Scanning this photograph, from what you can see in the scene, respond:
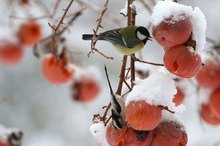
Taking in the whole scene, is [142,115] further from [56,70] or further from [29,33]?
[29,33]

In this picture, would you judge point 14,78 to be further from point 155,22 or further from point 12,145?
point 155,22

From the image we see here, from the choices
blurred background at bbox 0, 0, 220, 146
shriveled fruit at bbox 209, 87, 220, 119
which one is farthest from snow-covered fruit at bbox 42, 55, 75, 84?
blurred background at bbox 0, 0, 220, 146

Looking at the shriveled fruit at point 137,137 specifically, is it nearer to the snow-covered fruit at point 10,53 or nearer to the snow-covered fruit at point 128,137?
the snow-covered fruit at point 128,137

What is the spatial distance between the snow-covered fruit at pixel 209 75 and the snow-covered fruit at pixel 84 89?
0.39 metres

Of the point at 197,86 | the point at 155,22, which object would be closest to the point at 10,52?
the point at 197,86

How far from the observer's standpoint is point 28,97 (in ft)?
10.8

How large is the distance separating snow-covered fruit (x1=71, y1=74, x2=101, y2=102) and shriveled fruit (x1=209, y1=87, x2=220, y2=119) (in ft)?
1.39

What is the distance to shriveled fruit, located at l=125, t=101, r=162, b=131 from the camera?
57 cm

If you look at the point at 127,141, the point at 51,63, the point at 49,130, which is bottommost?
the point at 49,130

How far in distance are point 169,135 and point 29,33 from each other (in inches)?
36.0

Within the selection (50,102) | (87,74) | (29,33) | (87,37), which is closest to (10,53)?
(29,33)

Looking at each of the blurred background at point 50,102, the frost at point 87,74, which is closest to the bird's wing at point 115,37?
the frost at point 87,74

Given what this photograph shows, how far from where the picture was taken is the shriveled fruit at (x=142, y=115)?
22.5 inches

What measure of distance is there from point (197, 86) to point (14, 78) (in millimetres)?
2384
